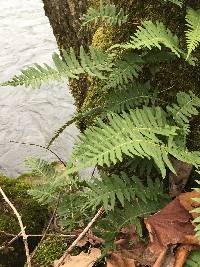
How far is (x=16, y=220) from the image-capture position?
4.39m

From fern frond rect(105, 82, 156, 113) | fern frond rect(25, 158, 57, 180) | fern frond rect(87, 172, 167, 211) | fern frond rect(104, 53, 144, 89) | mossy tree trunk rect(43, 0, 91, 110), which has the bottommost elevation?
fern frond rect(87, 172, 167, 211)

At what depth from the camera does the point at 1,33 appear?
37.4ft

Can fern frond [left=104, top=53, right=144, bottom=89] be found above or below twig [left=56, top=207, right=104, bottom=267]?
above

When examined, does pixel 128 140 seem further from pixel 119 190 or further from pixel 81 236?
pixel 81 236

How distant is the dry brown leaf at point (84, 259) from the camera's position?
8.57 feet

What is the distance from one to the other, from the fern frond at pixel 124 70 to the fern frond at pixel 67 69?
2.0 inches

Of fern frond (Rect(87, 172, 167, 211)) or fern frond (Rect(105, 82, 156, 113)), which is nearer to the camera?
fern frond (Rect(87, 172, 167, 211))

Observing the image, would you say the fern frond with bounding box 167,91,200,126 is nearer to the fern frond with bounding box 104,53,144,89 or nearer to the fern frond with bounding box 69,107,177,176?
the fern frond with bounding box 69,107,177,176

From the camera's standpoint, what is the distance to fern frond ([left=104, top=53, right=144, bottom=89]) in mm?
2809

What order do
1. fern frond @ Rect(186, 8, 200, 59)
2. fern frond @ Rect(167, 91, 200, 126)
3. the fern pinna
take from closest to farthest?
the fern pinna
fern frond @ Rect(186, 8, 200, 59)
fern frond @ Rect(167, 91, 200, 126)

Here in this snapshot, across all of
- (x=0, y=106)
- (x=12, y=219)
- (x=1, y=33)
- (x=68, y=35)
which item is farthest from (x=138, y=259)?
(x=1, y=33)

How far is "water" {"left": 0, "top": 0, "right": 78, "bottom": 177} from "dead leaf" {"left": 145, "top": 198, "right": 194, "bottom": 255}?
218 inches

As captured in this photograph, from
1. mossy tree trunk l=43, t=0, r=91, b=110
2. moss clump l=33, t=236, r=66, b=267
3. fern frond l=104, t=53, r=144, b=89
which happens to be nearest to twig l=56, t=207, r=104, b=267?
moss clump l=33, t=236, r=66, b=267

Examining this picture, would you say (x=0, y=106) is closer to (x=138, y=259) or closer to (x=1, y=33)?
(x=1, y=33)
